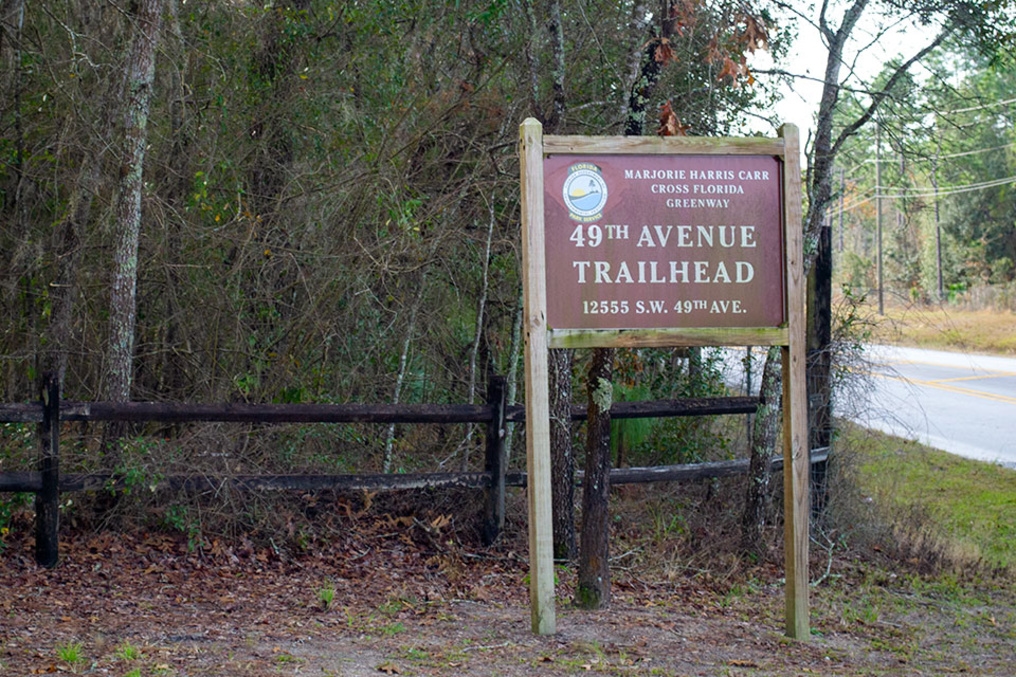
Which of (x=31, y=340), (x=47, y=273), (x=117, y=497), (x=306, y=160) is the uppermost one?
(x=306, y=160)

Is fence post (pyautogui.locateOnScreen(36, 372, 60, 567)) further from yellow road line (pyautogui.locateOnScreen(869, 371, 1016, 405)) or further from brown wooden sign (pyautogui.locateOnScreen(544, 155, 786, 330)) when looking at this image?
yellow road line (pyautogui.locateOnScreen(869, 371, 1016, 405))

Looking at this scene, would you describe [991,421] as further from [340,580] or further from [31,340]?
[31,340]

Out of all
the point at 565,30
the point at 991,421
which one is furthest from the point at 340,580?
the point at 991,421

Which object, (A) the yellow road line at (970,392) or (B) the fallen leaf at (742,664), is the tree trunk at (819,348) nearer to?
(B) the fallen leaf at (742,664)

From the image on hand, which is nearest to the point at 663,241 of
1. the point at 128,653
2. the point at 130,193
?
the point at 128,653

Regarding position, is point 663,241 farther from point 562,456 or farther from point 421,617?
point 421,617

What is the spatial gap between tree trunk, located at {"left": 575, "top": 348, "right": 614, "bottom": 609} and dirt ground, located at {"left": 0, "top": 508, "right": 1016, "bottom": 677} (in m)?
0.17

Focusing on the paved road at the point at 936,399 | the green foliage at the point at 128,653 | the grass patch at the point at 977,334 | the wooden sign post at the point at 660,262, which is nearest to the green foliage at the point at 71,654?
the green foliage at the point at 128,653

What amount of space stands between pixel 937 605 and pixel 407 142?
577cm

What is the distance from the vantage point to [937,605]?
7668 mm

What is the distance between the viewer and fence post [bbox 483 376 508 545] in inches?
314

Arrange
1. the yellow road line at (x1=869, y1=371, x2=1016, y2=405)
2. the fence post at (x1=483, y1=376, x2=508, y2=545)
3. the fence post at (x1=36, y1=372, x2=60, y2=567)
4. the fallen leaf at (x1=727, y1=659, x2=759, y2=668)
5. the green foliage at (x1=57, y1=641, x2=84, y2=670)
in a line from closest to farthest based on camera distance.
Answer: the green foliage at (x1=57, y1=641, x2=84, y2=670)
the fallen leaf at (x1=727, y1=659, x2=759, y2=668)
the fence post at (x1=36, y1=372, x2=60, y2=567)
the fence post at (x1=483, y1=376, x2=508, y2=545)
the yellow road line at (x1=869, y1=371, x2=1016, y2=405)

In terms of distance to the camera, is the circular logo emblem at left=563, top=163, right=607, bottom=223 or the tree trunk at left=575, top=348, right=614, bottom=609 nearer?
the circular logo emblem at left=563, top=163, right=607, bottom=223

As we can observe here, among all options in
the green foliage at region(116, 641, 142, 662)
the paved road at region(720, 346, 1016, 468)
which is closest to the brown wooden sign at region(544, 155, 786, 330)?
the green foliage at region(116, 641, 142, 662)
